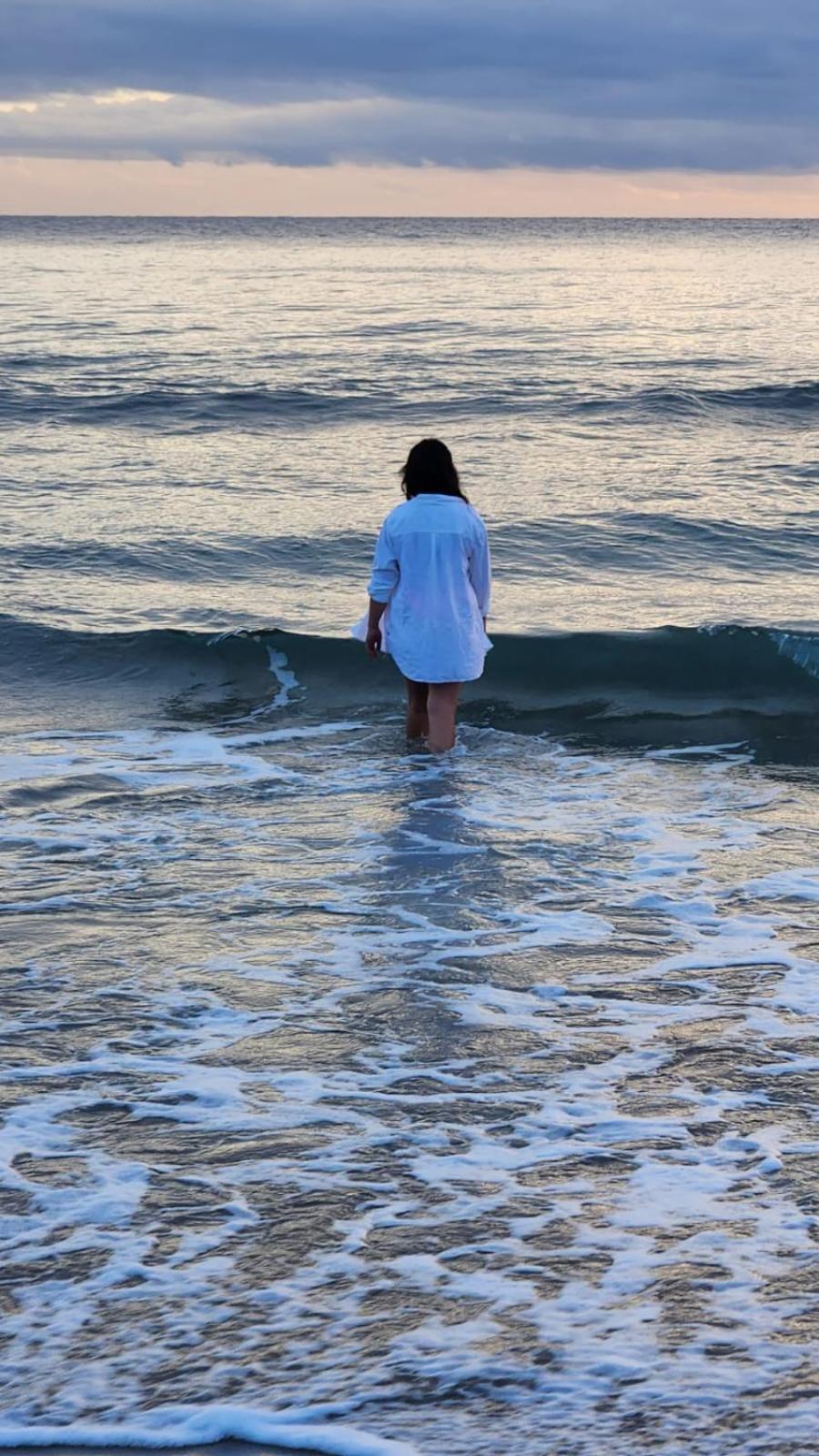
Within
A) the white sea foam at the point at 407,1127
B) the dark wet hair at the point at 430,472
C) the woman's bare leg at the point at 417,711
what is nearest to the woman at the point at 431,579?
the dark wet hair at the point at 430,472

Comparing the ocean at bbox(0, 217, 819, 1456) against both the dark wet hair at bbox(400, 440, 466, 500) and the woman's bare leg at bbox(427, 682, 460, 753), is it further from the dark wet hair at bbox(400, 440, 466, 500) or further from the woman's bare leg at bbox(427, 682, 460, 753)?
the dark wet hair at bbox(400, 440, 466, 500)

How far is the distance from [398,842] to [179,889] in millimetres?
1070

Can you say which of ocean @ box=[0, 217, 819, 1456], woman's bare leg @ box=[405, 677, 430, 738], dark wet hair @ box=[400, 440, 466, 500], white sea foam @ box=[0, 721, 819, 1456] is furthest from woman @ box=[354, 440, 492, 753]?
white sea foam @ box=[0, 721, 819, 1456]

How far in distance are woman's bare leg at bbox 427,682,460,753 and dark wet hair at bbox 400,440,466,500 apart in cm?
100

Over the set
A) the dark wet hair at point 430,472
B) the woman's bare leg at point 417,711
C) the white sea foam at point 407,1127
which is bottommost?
the white sea foam at point 407,1127

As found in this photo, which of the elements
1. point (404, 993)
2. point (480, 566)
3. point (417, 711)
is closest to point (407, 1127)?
point (404, 993)

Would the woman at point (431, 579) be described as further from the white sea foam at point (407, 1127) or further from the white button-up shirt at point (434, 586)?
the white sea foam at point (407, 1127)

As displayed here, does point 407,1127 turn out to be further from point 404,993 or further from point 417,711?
point 417,711

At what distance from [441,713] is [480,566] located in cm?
85

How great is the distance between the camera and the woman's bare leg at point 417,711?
311 inches

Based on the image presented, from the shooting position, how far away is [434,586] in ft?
23.7

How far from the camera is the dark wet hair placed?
7129 mm

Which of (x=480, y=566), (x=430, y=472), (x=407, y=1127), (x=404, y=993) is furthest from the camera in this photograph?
(x=480, y=566)

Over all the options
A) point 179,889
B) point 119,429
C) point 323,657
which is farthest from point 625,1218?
point 119,429
